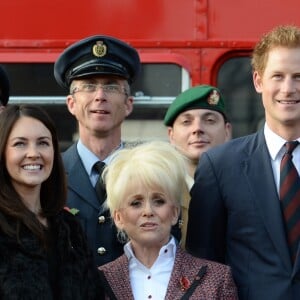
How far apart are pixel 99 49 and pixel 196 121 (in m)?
0.65

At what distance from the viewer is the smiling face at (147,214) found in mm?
3150

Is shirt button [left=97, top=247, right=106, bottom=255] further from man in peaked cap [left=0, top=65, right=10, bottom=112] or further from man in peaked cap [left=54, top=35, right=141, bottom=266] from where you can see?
man in peaked cap [left=0, top=65, right=10, bottom=112]

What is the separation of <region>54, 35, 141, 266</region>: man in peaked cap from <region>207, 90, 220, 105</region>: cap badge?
458 millimetres

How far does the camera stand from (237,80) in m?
4.84

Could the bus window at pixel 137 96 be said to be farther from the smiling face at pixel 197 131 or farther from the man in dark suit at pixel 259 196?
the man in dark suit at pixel 259 196

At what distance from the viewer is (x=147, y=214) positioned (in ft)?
10.3

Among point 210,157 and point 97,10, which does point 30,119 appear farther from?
point 97,10

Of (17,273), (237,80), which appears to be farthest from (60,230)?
(237,80)

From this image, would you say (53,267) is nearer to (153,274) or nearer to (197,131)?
(153,274)

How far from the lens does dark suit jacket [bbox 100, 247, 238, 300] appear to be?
3.12 metres

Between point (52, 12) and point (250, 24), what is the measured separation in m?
1.09

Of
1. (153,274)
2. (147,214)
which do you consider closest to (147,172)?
(147,214)

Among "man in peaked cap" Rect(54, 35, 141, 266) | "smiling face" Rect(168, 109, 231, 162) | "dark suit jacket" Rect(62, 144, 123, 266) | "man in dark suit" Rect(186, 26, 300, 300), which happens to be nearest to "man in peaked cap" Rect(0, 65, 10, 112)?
"man in peaked cap" Rect(54, 35, 141, 266)

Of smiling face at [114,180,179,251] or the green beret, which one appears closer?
smiling face at [114,180,179,251]
